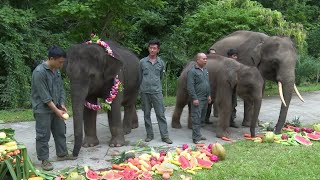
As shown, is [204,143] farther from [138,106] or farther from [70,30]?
[70,30]

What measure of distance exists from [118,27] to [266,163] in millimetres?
9571

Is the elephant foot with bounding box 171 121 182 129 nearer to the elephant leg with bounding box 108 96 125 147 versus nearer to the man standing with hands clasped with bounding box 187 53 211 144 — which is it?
the man standing with hands clasped with bounding box 187 53 211 144

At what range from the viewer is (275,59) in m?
9.16

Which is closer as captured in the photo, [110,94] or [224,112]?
[110,94]

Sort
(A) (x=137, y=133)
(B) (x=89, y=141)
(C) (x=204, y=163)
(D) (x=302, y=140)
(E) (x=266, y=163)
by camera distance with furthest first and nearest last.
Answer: (A) (x=137, y=133), (D) (x=302, y=140), (B) (x=89, y=141), (E) (x=266, y=163), (C) (x=204, y=163)

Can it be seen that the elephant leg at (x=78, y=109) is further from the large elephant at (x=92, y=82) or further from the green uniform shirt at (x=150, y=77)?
the green uniform shirt at (x=150, y=77)

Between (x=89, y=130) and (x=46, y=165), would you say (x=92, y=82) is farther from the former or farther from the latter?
(x=46, y=165)

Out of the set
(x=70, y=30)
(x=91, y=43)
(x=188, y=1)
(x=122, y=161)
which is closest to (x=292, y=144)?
(x=122, y=161)

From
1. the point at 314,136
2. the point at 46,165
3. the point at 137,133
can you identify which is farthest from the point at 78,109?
the point at 314,136

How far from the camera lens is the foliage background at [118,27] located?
14.0 meters

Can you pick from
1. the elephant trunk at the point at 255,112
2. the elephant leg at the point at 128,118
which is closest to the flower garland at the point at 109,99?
the elephant leg at the point at 128,118

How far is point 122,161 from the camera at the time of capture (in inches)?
270

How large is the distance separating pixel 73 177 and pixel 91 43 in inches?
120

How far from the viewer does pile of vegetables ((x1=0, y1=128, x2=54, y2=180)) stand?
17.0 ft
